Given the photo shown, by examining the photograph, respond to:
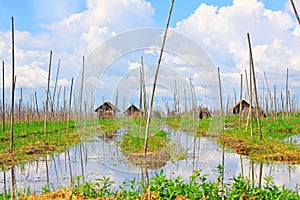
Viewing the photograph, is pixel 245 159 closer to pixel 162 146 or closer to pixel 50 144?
pixel 162 146

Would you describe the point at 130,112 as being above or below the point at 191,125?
above

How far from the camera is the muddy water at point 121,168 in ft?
22.7

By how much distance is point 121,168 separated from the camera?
824 cm

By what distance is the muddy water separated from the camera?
691 centimetres

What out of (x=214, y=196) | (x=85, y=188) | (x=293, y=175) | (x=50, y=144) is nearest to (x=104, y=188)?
(x=85, y=188)

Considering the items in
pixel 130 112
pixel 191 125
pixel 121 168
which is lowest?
pixel 121 168

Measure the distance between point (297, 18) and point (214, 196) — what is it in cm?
593

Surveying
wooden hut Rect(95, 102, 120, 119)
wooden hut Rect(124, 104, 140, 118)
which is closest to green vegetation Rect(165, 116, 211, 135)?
wooden hut Rect(124, 104, 140, 118)

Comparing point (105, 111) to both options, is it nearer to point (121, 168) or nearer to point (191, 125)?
point (191, 125)

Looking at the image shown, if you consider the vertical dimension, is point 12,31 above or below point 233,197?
above

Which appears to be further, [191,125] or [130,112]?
[130,112]

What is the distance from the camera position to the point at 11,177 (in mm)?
7266

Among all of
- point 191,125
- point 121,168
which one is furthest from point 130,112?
point 121,168

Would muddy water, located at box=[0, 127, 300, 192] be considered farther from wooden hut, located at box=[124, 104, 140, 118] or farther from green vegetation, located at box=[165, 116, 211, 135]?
wooden hut, located at box=[124, 104, 140, 118]
